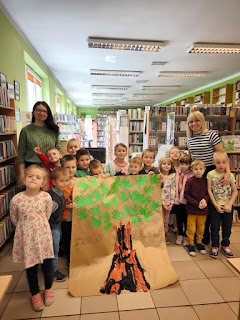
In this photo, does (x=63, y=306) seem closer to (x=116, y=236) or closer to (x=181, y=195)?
(x=116, y=236)

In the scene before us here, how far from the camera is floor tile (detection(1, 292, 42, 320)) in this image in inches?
65.5

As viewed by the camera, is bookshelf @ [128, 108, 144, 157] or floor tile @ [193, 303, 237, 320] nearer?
floor tile @ [193, 303, 237, 320]

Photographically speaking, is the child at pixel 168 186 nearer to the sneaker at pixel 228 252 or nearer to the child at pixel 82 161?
the sneaker at pixel 228 252

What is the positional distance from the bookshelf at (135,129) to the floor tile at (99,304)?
4.85 m

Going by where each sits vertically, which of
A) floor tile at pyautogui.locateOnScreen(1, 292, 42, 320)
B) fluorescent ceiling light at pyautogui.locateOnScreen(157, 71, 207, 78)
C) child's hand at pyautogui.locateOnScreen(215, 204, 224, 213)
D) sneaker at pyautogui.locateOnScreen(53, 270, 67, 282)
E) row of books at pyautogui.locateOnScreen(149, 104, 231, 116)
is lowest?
floor tile at pyautogui.locateOnScreen(1, 292, 42, 320)

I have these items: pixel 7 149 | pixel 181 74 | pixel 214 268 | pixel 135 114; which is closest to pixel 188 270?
pixel 214 268

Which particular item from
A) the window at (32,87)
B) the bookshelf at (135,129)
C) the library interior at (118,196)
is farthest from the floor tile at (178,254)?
the window at (32,87)

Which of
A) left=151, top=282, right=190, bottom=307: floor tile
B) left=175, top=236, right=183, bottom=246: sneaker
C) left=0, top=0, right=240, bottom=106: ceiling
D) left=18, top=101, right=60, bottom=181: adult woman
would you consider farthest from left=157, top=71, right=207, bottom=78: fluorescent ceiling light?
left=151, top=282, right=190, bottom=307: floor tile

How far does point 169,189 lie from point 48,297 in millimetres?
1672

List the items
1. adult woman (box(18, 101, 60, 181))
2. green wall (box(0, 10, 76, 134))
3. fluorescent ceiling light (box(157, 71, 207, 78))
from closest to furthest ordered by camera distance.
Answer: adult woman (box(18, 101, 60, 181)), green wall (box(0, 10, 76, 134)), fluorescent ceiling light (box(157, 71, 207, 78))

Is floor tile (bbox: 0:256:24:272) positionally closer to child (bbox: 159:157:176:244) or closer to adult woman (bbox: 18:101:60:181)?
adult woman (bbox: 18:101:60:181)

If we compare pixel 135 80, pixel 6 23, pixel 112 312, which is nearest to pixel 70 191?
pixel 112 312

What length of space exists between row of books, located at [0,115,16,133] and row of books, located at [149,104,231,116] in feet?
9.81

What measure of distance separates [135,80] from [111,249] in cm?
696
